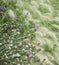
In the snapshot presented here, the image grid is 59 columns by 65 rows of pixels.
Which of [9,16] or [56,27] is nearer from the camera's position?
[9,16]

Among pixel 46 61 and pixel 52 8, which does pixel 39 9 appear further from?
pixel 46 61

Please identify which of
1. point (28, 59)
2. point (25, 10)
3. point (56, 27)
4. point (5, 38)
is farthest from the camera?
point (56, 27)

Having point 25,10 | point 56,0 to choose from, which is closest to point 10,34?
point 25,10

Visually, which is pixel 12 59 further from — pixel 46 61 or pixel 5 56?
pixel 46 61

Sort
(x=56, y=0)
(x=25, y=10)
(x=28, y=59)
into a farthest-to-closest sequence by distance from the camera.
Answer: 1. (x=56, y=0)
2. (x=25, y=10)
3. (x=28, y=59)

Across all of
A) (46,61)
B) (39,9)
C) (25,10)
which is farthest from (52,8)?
(46,61)

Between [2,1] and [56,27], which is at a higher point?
[2,1]

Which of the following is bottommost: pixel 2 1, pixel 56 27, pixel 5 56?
pixel 56 27
